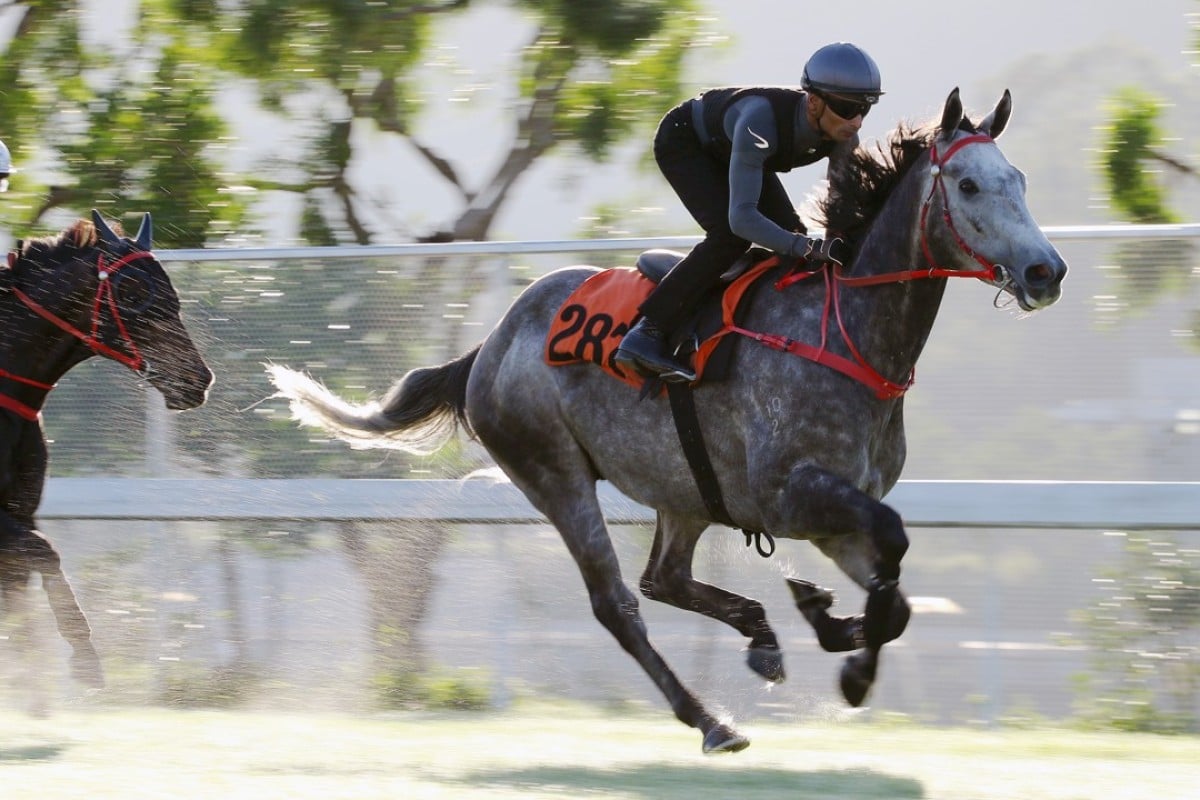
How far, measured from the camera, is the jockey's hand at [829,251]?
17.8 ft

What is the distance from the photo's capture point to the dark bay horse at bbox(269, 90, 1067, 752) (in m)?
5.17

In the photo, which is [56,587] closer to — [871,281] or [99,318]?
[99,318]

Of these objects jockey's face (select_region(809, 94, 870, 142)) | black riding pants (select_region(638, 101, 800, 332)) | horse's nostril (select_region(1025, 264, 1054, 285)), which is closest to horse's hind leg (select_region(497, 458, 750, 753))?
black riding pants (select_region(638, 101, 800, 332))

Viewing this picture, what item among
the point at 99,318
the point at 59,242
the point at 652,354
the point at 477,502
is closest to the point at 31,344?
the point at 99,318

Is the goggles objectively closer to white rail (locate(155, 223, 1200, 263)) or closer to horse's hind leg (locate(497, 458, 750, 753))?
horse's hind leg (locate(497, 458, 750, 753))

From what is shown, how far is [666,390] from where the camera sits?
5922 mm

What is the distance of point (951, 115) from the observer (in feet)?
17.2

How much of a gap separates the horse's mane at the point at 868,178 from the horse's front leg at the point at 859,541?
0.82 metres

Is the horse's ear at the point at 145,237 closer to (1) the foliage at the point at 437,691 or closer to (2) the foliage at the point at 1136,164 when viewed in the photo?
(1) the foliage at the point at 437,691

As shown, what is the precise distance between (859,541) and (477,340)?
10.4 ft

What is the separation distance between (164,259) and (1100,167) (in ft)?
15.6

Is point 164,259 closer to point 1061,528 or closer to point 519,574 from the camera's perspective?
point 519,574

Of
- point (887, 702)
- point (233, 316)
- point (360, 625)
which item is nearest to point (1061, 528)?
point (887, 702)

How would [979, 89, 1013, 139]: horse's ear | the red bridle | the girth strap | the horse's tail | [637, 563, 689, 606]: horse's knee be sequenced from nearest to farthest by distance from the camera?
[979, 89, 1013, 139]: horse's ear → the girth strap → [637, 563, 689, 606]: horse's knee → the red bridle → the horse's tail
